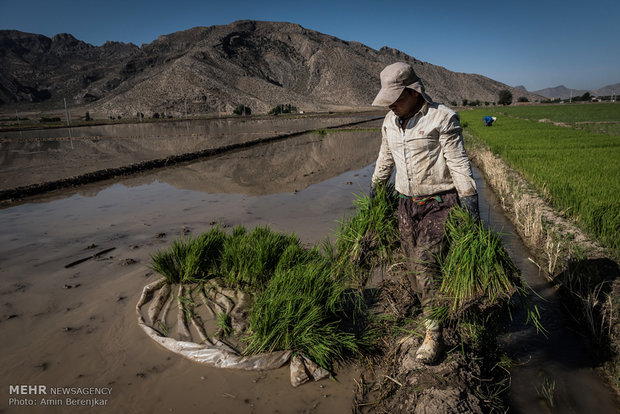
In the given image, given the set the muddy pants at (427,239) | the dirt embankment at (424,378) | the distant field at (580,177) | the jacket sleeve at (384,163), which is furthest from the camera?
the distant field at (580,177)

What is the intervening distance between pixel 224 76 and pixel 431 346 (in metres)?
83.5

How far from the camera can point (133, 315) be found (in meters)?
2.92

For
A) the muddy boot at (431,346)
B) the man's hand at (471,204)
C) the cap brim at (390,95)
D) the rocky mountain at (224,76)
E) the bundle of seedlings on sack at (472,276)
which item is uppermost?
the rocky mountain at (224,76)

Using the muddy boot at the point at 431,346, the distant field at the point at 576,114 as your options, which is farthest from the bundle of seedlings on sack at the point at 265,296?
the distant field at the point at 576,114

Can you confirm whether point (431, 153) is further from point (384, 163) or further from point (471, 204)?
point (384, 163)

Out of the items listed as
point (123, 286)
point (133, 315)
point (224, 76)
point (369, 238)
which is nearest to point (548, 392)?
point (369, 238)

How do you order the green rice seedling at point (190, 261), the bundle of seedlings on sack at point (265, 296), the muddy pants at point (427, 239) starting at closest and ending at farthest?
the muddy pants at point (427, 239)
the bundle of seedlings on sack at point (265, 296)
the green rice seedling at point (190, 261)

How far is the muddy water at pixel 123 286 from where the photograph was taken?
2143 millimetres

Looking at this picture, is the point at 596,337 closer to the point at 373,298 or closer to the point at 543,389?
the point at 543,389

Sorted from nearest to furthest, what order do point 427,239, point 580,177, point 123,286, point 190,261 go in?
point 427,239 < point 190,261 < point 123,286 < point 580,177

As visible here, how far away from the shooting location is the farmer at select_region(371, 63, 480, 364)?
205 centimetres

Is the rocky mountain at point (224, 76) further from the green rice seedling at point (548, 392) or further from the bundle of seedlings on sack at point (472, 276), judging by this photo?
the green rice seedling at point (548, 392)

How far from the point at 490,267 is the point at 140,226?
188 inches

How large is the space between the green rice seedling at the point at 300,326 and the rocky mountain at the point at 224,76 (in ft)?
210
